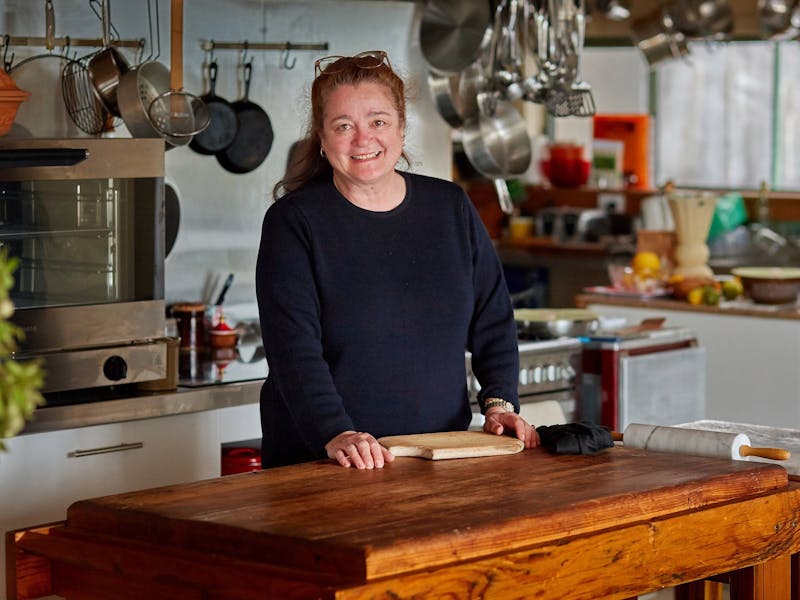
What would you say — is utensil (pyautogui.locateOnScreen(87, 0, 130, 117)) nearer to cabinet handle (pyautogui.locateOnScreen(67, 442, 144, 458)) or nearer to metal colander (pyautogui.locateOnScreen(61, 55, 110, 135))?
metal colander (pyautogui.locateOnScreen(61, 55, 110, 135))

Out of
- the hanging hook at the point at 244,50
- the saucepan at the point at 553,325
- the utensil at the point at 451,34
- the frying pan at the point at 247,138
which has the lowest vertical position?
the saucepan at the point at 553,325

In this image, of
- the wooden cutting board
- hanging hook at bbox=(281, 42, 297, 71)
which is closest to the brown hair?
the wooden cutting board

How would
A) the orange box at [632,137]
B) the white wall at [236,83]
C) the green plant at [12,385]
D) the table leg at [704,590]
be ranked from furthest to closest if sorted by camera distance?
the orange box at [632,137] < the white wall at [236,83] < the table leg at [704,590] < the green plant at [12,385]

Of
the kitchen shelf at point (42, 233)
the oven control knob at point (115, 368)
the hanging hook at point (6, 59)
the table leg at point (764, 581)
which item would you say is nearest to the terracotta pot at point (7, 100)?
the kitchen shelf at point (42, 233)

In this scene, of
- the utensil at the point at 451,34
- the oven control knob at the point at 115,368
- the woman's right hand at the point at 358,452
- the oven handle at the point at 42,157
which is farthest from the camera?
the utensil at the point at 451,34

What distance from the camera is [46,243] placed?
359 cm

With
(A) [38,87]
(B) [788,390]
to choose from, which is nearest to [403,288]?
(A) [38,87]

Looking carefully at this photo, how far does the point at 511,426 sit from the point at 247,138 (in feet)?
6.92

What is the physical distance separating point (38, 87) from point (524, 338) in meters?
1.80

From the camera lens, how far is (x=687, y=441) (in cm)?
287

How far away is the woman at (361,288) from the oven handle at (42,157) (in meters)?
0.83

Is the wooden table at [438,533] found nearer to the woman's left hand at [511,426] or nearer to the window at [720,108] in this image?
the woman's left hand at [511,426]

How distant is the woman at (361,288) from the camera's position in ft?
9.23

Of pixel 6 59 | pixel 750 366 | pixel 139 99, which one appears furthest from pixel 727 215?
pixel 6 59
